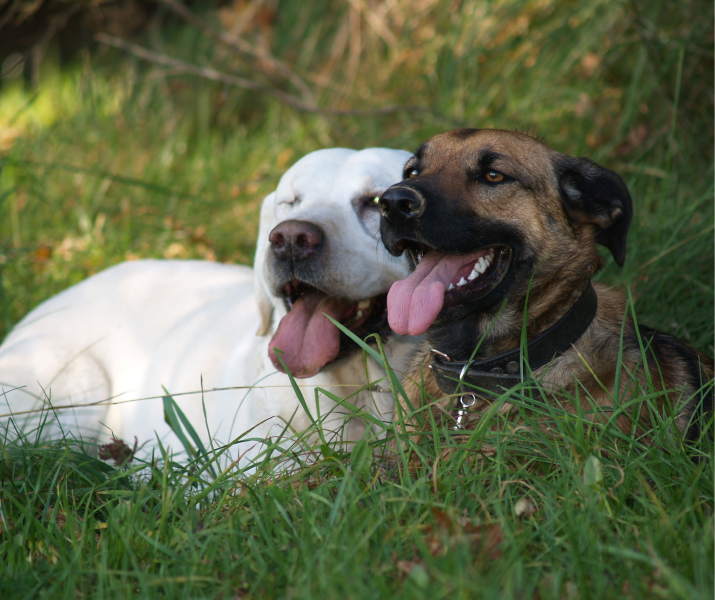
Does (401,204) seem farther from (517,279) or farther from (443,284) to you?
(517,279)

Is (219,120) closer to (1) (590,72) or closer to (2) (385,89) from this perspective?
(2) (385,89)

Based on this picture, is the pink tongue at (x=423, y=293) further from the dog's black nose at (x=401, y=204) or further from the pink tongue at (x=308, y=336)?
the pink tongue at (x=308, y=336)

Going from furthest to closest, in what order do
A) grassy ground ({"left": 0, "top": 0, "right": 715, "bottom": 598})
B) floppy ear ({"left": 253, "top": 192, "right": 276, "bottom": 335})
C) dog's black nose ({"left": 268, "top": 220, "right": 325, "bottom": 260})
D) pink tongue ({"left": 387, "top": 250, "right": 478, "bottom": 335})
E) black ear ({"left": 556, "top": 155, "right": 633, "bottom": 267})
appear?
floppy ear ({"left": 253, "top": 192, "right": 276, "bottom": 335})
dog's black nose ({"left": 268, "top": 220, "right": 325, "bottom": 260})
black ear ({"left": 556, "top": 155, "right": 633, "bottom": 267})
pink tongue ({"left": 387, "top": 250, "right": 478, "bottom": 335})
grassy ground ({"left": 0, "top": 0, "right": 715, "bottom": 598})

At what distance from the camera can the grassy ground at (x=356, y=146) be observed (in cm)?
164

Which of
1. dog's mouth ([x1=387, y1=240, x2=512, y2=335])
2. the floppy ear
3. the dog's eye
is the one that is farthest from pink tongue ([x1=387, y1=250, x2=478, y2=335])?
the floppy ear

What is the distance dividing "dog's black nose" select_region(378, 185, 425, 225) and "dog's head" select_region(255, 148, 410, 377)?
375mm

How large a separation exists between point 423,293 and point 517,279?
394mm

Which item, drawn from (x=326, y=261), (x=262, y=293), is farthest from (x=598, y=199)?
(x=262, y=293)

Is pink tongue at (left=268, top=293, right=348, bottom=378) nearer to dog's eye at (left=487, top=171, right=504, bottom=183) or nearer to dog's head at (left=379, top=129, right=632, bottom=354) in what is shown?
dog's head at (left=379, top=129, right=632, bottom=354)

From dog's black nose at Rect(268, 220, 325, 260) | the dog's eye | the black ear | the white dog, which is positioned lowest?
the white dog

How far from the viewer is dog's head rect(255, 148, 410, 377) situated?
2756mm

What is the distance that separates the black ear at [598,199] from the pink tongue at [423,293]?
519 millimetres

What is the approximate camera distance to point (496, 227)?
8.00 ft

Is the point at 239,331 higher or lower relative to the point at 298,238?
lower
